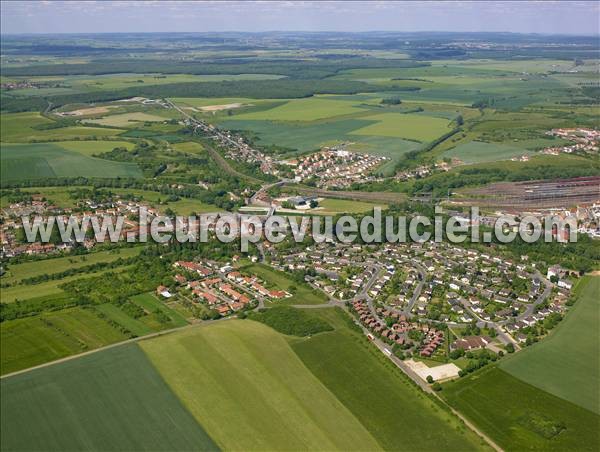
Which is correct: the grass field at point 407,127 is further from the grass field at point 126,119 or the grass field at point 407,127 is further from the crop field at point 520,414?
the crop field at point 520,414

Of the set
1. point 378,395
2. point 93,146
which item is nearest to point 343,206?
point 378,395

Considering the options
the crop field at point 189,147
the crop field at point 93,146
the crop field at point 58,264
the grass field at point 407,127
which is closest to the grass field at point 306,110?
the grass field at point 407,127

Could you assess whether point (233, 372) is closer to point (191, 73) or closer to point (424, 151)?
point (424, 151)

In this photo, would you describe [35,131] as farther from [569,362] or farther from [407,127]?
[569,362]

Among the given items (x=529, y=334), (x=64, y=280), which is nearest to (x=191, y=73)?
(x=64, y=280)

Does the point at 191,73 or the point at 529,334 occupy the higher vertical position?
the point at 191,73
